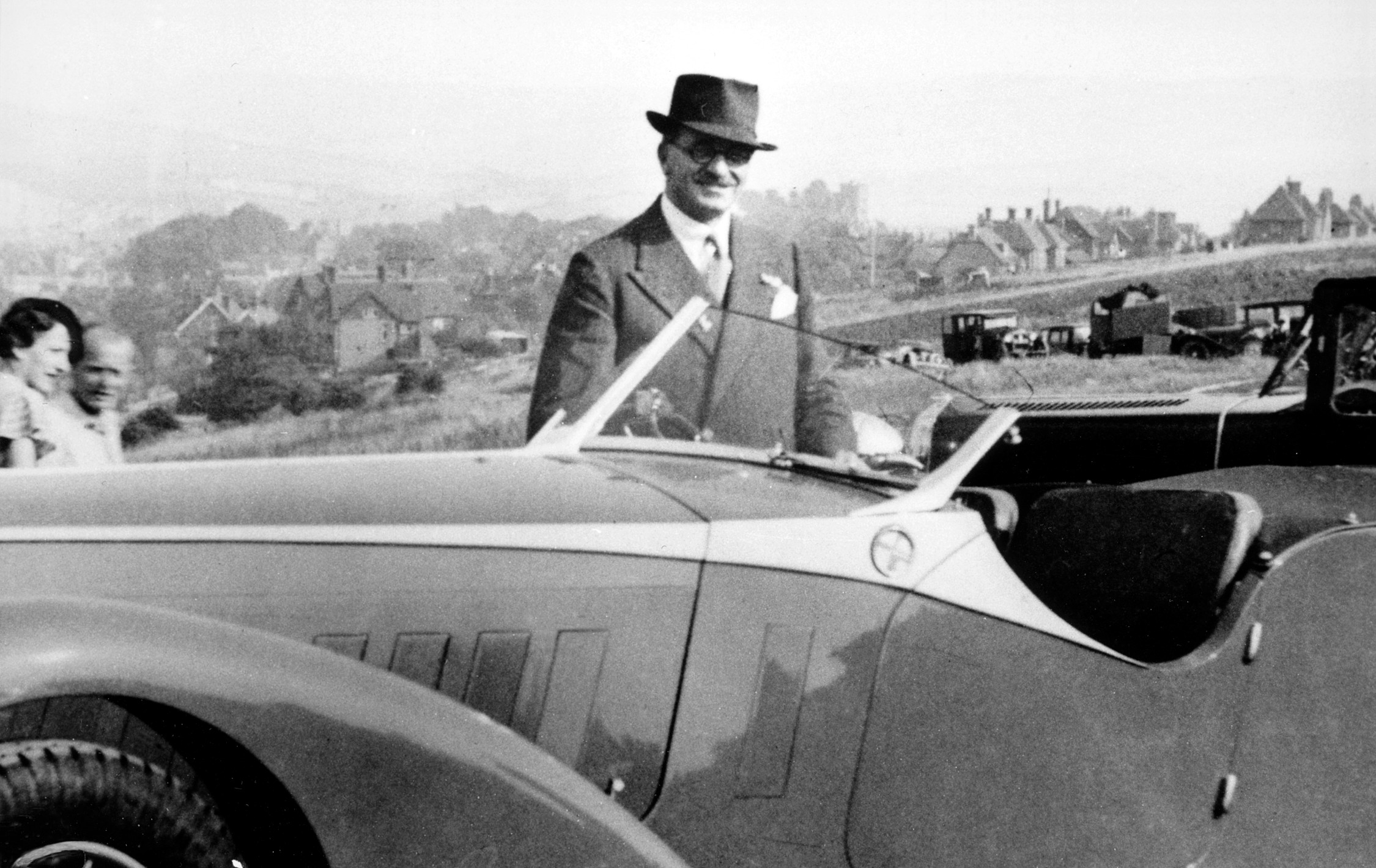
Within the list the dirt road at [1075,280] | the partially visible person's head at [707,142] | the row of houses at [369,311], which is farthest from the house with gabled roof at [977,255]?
the row of houses at [369,311]

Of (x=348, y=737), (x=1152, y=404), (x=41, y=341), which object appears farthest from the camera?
(x=41, y=341)

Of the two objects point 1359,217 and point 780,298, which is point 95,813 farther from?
point 1359,217

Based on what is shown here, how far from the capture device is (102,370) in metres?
5.51

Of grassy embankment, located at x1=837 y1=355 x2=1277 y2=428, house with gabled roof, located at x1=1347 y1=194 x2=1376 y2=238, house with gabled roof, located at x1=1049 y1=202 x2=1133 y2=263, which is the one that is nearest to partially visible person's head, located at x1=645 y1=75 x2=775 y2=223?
grassy embankment, located at x1=837 y1=355 x2=1277 y2=428

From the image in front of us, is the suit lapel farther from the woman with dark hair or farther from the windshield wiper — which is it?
the windshield wiper

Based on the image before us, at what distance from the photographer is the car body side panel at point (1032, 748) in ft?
7.66

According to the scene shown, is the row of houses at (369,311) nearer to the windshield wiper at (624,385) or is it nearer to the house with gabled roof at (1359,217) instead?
the windshield wiper at (624,385)

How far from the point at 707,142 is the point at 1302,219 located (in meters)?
2.83

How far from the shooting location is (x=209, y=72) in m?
5.89

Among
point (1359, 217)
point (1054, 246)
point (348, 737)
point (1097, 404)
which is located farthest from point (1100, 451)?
point (348, 737)

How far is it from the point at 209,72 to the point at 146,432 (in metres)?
1.64

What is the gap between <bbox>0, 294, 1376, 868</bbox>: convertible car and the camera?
1.88 meters

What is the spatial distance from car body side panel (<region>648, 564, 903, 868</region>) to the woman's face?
3.88 meters

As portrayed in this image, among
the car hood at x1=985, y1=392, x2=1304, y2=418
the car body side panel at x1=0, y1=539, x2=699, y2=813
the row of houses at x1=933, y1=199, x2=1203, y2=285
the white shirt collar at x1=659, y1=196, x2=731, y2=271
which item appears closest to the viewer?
the car body side panel at x1=0, y1=539, x2=699, y2=813
